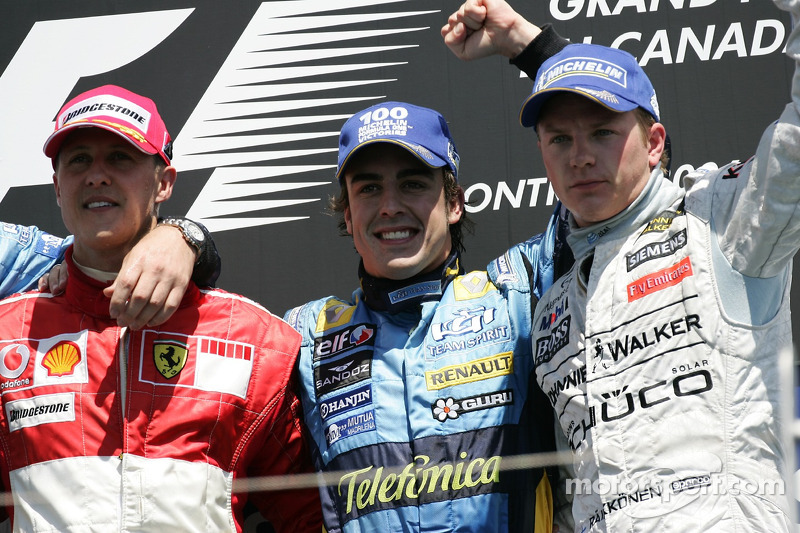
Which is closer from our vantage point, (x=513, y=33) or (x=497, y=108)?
(x=513, y=33)

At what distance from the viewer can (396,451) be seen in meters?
1.86

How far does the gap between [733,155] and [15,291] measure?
1.96m

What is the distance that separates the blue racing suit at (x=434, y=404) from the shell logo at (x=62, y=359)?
0.51m

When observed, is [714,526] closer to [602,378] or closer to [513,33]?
[602,378]

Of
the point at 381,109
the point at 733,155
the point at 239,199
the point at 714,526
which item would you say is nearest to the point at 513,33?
the point at 381,109

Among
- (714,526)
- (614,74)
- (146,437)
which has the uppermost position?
(614,74)

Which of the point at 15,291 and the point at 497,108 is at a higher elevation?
the point at 497,108

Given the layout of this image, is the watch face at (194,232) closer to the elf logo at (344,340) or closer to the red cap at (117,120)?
the red cap at (117,120)

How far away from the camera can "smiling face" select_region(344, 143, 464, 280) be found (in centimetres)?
200

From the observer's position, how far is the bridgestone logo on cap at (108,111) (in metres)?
2.02

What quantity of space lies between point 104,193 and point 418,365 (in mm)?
819

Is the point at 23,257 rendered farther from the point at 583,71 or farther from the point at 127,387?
the point at 583,71

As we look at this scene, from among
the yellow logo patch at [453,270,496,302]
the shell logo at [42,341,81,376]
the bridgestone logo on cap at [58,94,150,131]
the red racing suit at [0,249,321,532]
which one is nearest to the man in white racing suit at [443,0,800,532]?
the yellow logo patch at [453,270,496,302]

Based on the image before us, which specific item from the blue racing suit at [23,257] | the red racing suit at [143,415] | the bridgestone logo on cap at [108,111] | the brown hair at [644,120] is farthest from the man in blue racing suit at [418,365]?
the blue racing suit at [23,257]
